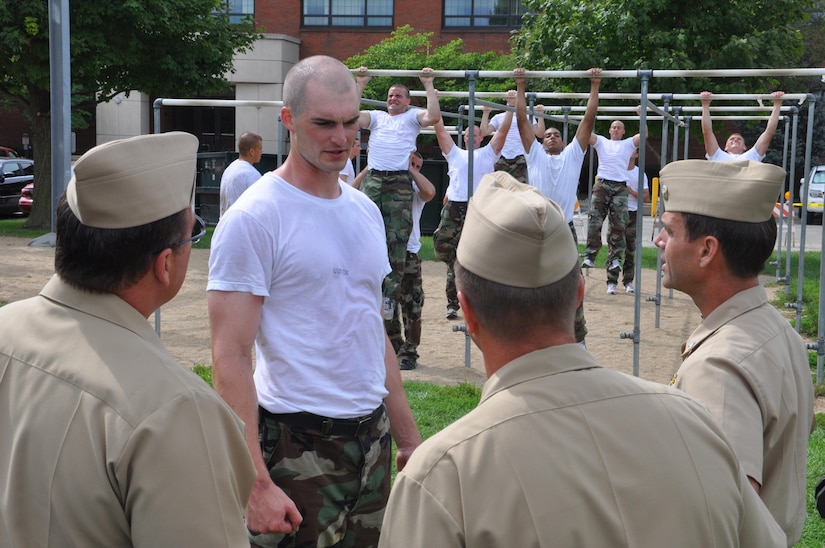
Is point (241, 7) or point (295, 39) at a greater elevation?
point (241, 7)

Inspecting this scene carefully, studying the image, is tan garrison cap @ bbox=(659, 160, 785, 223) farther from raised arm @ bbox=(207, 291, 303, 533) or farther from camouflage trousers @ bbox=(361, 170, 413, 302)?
camouflage trousers @ bbox=(361, 170, 413, 302)

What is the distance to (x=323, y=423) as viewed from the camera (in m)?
2.92

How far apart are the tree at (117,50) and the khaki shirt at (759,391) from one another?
697 inches

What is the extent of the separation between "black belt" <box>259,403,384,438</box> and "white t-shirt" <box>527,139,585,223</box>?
19.7ft

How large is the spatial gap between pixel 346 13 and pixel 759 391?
114 feet

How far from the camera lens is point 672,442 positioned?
5.33 feet

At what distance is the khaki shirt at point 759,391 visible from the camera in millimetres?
2270

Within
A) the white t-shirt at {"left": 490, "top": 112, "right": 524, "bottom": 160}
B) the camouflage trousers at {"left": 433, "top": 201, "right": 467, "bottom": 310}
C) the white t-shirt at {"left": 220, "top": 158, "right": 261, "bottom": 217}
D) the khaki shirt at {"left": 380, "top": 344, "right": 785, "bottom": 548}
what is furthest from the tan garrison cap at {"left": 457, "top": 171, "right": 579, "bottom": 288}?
the white t-shirt at {"left": 490, "top": 112, "right": 524, "bottom": 160}

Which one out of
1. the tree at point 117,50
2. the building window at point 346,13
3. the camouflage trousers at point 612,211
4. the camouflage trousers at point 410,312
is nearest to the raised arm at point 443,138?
the camouflage trousers at point 410,312

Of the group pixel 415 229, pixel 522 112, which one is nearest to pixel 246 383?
pixel 522 112

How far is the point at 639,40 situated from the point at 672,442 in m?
17.5

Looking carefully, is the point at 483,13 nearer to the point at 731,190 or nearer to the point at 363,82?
the point at 363,82

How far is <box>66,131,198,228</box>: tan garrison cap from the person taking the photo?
1.89m

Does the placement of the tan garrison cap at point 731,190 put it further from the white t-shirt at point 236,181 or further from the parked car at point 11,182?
the parked car at point 11,182
